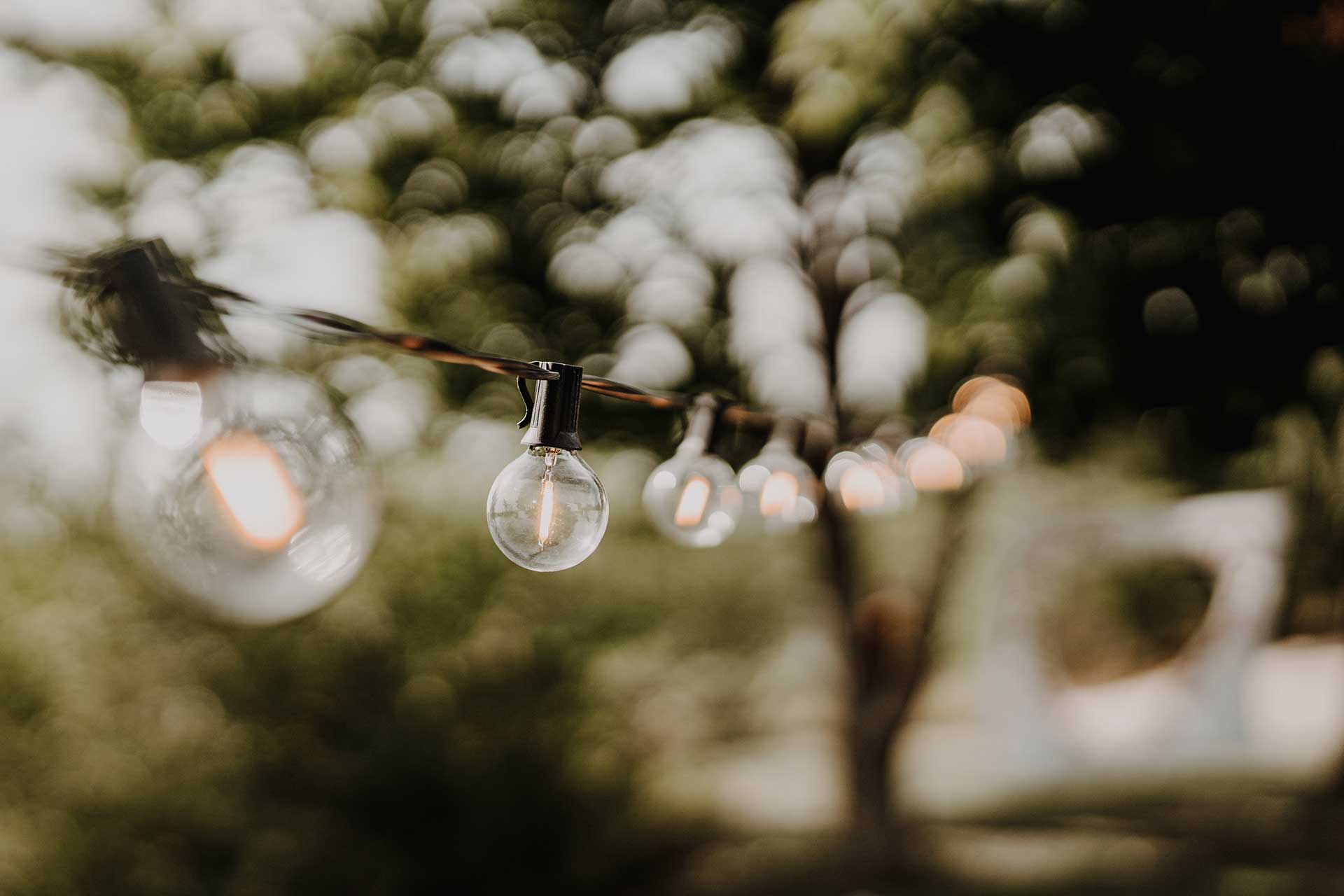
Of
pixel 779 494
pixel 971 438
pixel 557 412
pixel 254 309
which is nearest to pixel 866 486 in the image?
pixel 779 494

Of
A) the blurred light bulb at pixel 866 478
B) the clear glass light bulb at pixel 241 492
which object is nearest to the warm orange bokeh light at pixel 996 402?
the blurred light bulb at pixel 866 478

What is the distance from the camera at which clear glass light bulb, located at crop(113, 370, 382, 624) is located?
2.92 ft

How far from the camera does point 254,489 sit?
3.12 ft

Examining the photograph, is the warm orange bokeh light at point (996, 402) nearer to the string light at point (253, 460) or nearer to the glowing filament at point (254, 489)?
the string light at point (253, 460)

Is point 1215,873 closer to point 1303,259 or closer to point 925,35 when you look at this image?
point 1303,259

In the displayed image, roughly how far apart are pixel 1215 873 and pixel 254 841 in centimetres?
734

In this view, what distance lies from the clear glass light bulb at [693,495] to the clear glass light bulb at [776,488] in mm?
251

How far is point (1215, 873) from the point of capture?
625 cm

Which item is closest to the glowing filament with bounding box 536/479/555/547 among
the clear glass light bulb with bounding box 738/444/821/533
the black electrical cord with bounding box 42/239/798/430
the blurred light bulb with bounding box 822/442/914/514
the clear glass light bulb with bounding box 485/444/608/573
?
the clear glass light bulb with bounding box 485/444/608/573

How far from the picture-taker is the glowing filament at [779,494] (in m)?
2.11

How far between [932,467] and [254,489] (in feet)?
8.79

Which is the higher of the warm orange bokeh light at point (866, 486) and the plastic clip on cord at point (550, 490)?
the warm orange bokeh light at point (866, 486)

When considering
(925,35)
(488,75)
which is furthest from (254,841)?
(925,35)

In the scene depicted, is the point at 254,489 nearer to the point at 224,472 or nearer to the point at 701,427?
the point at 224,472
